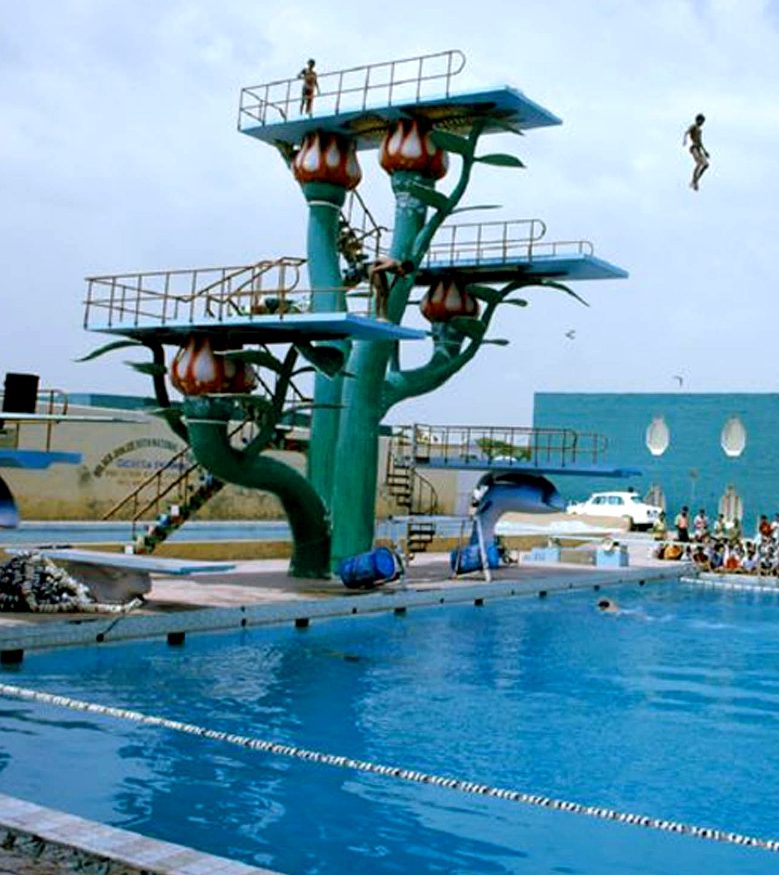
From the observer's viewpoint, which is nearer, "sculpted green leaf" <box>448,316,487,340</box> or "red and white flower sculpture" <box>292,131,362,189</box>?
"red and white flower sculpture" <box>292,131,362,189</box>

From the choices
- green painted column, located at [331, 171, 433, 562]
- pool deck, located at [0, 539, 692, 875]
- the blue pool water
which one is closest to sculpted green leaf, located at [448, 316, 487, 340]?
green painted column, located at [331, 171, 433, 562]

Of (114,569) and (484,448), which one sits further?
(484,448)

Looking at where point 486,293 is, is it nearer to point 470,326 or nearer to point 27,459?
point 470,326

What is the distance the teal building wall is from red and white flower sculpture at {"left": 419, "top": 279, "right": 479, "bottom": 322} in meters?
20.3

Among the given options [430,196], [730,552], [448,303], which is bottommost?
[730,552]

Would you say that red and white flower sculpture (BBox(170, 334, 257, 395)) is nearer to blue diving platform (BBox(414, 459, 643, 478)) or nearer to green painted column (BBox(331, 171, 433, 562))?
green painted column (BBox(331, 171, 433, 562))

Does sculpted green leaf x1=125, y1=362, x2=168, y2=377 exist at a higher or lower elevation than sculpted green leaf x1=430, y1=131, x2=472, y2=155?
lower

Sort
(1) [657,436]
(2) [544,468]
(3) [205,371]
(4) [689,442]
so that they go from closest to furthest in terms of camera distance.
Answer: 1. (3) [205,371]
2. (2) [544,468]
3. (4) [689,442]
4. (1) [657,436]

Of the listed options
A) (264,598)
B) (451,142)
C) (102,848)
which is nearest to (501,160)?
(451,142)

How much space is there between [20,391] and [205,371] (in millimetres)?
3238

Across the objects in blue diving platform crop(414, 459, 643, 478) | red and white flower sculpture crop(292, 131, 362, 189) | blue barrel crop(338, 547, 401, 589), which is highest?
red and white flower sculpture crop(292, 131, 362, 189)

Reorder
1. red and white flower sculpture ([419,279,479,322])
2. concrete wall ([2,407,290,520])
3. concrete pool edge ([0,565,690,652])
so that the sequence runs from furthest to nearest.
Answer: concrete wall ([2,407,290,520]) → red and white flower sculpture ([419,279,479,322]) → concrete pool edge ([0,565,690,652])

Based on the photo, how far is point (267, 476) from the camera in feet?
63.5

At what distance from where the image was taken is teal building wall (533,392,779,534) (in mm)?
41344
